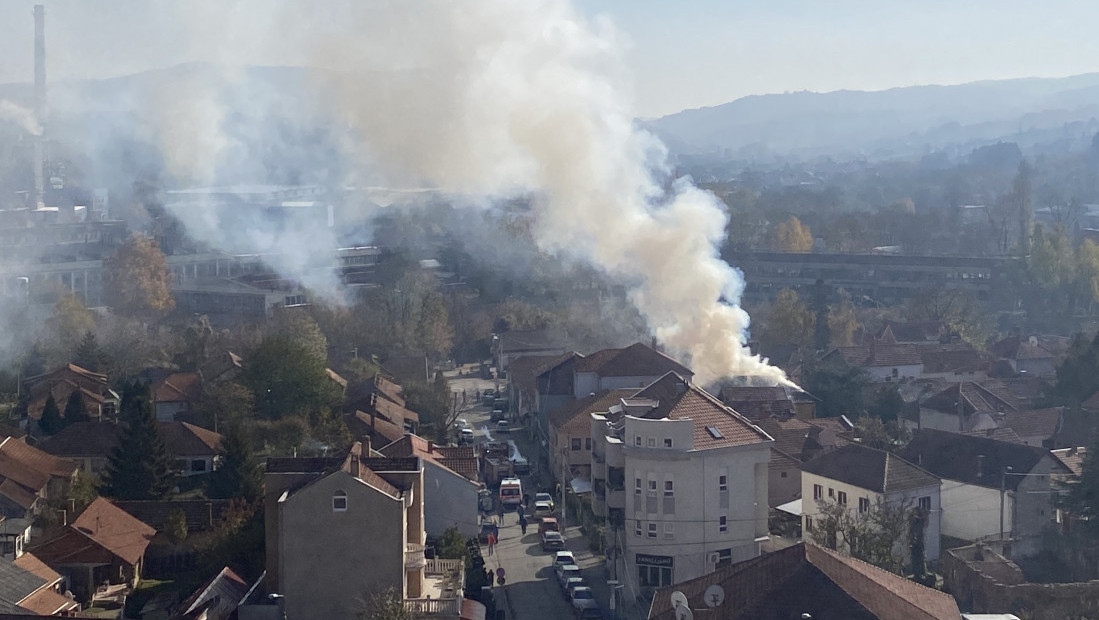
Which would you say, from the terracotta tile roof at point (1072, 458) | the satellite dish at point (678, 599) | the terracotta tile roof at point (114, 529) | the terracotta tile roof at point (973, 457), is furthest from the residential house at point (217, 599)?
the terracotta tile roof at point (1072, 458)

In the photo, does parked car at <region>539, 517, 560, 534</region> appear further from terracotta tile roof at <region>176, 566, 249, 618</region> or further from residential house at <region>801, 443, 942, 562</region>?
terracotta tile roof at <region>176, 566, 249, 618</region>

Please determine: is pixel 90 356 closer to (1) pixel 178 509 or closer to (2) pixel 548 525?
(1) pixel 178 509

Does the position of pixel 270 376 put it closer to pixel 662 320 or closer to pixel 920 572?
pixel 662 320

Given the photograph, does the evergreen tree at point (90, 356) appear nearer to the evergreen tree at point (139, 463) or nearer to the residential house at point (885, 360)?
the evergreen tree at point (139, 463)

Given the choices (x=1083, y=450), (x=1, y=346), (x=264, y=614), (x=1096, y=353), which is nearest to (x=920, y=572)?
(x=1083, y=450)

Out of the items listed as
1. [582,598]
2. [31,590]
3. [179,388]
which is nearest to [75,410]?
[179,388]
